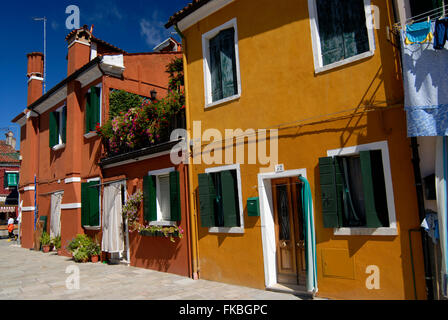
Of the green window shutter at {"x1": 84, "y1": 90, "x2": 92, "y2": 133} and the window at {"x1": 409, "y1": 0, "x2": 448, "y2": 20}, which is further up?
the green window shutter at {"x1": 84, "y1": 90, "x2": 92, "y2": 133}

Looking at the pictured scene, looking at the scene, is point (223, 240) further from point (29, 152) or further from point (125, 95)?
point (29, 152)

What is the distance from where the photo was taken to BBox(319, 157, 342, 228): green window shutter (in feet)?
19.3

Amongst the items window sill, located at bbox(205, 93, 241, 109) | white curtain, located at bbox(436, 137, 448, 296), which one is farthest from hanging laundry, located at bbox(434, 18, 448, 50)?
window sill, located at bbox(205, 93, 241, 109)

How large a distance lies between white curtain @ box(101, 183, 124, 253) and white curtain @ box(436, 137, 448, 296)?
8.64m

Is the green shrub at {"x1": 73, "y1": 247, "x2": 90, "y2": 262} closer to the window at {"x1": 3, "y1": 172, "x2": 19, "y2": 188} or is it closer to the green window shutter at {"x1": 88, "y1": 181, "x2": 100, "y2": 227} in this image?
the green window shutter at {"x1": 88, "y1": 181, "x2": 100, "y2": 227}

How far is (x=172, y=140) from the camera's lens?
353 inches

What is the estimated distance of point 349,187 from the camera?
600 cm

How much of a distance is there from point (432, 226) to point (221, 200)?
431 cm

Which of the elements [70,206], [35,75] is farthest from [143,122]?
[35,75]

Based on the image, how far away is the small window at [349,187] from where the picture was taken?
18.4ft

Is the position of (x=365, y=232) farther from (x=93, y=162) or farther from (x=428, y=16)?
(x=93, y=162)

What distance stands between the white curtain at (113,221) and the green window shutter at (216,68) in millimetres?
4677

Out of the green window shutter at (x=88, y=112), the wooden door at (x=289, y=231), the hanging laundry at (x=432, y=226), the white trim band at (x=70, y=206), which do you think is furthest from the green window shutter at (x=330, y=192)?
the white trim band at (x=70, y=206)

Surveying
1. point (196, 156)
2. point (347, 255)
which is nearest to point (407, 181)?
point (347, 255)
